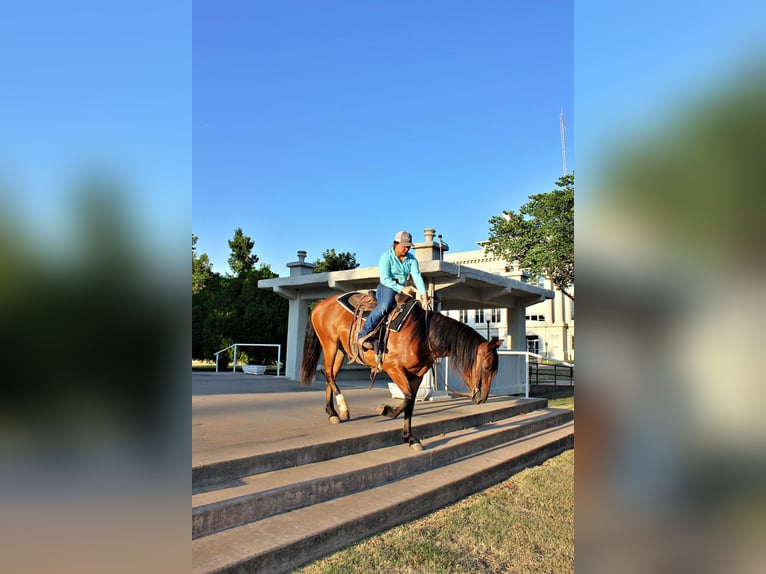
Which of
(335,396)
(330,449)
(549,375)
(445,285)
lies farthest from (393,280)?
(549,375)

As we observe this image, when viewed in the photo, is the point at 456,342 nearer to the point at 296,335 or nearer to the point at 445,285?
the point at 445,285

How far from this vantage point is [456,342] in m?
5.64

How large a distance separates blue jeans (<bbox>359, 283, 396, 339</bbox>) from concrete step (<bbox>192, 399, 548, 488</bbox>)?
123cm

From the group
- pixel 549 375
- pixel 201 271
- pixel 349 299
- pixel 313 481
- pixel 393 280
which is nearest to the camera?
pixel 313 481

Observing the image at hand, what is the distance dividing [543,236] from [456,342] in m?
13.4

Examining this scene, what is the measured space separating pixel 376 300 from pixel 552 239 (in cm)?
1263

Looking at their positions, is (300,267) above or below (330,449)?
above

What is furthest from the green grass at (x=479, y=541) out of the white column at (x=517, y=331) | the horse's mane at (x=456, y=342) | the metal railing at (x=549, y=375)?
the metal railing at (x=549, y=375)

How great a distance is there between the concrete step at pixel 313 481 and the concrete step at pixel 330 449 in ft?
0.19

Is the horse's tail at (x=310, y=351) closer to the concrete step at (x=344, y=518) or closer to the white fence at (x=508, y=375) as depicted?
the concrete step at (x=344, y=518)

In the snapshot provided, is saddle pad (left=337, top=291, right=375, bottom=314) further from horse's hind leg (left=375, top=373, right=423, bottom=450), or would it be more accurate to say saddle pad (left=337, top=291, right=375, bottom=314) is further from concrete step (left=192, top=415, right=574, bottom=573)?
concrete step (left=192, top=415, right=574, bottom=573)

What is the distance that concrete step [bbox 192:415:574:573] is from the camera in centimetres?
298
